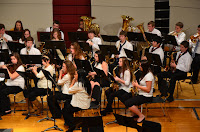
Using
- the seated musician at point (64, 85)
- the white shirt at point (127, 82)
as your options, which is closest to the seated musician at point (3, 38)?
the seated musician at point (64, 85)

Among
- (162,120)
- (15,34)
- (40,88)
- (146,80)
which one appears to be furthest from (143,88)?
(15,34)

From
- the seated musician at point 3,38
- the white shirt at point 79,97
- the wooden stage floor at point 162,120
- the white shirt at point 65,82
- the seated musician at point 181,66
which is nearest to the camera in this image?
the white shirt at point 79,97

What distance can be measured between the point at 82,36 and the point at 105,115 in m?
2.42

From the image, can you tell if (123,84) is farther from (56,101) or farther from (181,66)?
(181,66)

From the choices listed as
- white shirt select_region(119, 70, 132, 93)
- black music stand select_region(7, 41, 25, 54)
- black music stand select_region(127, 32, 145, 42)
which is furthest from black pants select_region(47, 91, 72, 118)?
black music stand select_region(127, 32, 145, 42)

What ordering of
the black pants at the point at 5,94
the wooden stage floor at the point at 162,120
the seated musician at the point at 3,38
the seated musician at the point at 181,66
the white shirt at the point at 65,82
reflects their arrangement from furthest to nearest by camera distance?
the seated musician at the point at 3,38, the seated musician at the point at 181,66, the black pants at the point at 5,94, the white shirt at the point at 65,82, the wooden stage floor at the point at 162,120

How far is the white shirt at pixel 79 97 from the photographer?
5.79 meters

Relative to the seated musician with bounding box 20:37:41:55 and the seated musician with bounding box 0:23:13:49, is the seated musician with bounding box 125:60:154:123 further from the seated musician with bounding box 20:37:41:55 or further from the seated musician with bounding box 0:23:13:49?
the seated musician with bounding box 0:23:13:49

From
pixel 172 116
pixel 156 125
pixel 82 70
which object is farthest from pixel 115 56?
pixel 156 125

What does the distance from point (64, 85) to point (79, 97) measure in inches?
24.7

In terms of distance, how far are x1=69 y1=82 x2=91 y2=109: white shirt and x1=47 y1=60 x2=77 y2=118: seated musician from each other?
159 millimetres

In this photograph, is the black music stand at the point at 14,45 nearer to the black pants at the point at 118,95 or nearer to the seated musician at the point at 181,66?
the black pants at the point at 118,95

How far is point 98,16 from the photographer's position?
37.0 feet

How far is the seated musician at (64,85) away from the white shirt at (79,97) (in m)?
0.16
